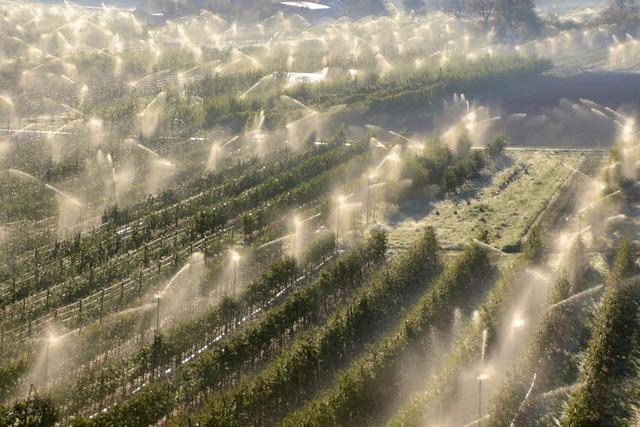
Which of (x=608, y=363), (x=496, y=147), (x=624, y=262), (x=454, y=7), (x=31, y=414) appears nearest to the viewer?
(x=31, y=414)

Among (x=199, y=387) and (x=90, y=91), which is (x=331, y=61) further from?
(x=199, y=387)

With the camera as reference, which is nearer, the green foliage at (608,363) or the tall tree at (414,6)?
the green foliage at (608,363)

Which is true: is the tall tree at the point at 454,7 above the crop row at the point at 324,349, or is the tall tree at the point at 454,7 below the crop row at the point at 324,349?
above

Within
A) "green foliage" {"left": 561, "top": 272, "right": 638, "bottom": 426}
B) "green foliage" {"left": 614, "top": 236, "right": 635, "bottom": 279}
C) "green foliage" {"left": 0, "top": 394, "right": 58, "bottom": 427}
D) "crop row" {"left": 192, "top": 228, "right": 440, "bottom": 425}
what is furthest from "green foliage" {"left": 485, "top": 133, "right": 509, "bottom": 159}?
"green foliage" {"left": 0, "top": 394, "right": 58, "bottom": 427}

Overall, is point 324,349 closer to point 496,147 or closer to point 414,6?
point 496,147

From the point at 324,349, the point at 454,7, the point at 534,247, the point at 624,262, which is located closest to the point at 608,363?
the point at 624,262

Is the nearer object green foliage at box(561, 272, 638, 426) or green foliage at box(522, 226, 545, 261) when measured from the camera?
green foliage at box(561, 272, 638, 426)

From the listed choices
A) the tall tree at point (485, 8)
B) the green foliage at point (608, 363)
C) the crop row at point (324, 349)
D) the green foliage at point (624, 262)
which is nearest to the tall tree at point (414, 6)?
the tall tree at point (485, 8)

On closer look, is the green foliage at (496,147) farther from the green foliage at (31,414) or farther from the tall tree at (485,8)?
the tall tree at (485,8)

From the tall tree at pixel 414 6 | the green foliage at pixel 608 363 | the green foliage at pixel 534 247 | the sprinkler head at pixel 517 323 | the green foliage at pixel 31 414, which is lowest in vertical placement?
the green foliage at pixel 31 414

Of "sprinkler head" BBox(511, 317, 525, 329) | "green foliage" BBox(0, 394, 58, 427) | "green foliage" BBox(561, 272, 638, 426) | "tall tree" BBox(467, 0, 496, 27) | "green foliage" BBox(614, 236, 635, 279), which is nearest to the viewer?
"green foliage" BBox(0, 394, 58, 427)

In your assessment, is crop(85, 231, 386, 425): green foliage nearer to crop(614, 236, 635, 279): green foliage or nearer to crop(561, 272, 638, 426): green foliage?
crop(561, 272, 638, 426): green foliage
